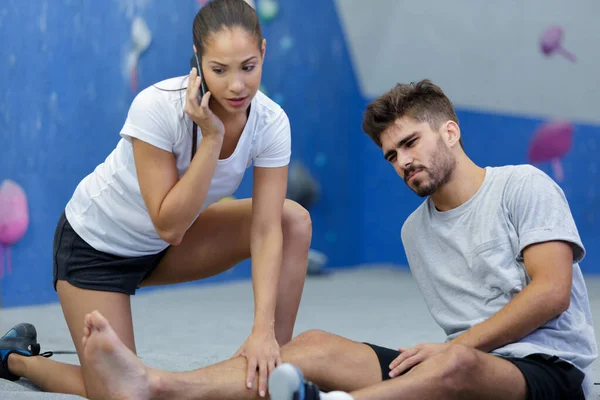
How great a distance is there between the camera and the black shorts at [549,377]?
142 centimetres

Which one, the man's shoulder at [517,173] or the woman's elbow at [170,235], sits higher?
the man's shoulder at [517,173]

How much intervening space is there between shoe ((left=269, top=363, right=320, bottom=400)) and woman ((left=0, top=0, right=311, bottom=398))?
0.20 meters

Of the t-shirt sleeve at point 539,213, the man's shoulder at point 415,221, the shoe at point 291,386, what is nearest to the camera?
the shoe at point 291,386

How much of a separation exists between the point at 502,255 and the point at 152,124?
70 cm

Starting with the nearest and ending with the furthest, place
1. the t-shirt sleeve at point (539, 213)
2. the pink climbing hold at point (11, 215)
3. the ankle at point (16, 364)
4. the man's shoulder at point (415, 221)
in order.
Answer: the t-shirt sleeve at point (539, 213)
the man's shoulder at point (415, 221)
the ankle at point (16, 364)
the pink climbing hold at point (11, 215)

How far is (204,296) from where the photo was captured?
11.8 feet

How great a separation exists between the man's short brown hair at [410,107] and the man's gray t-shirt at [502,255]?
0.15m

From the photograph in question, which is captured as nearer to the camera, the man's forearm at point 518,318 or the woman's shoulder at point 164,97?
the man's forearm at point 518,318

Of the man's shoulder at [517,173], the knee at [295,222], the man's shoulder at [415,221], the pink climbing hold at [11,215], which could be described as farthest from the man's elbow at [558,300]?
the pink climbing hold at [11,215]

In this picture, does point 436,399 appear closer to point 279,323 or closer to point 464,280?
point 464,280

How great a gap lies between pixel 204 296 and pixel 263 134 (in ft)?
6.42

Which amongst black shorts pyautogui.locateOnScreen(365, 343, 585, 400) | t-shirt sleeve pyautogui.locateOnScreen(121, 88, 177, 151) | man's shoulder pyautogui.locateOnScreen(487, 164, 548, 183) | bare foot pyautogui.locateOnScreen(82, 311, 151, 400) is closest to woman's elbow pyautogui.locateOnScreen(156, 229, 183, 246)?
t-shirt sleeve pyautogui.locateOnScreen(121, 88, 177, 151)

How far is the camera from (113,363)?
141 centimetres

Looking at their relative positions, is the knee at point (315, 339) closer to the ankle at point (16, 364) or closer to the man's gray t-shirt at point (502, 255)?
the man's gray t-shirt at point (502, 255)
